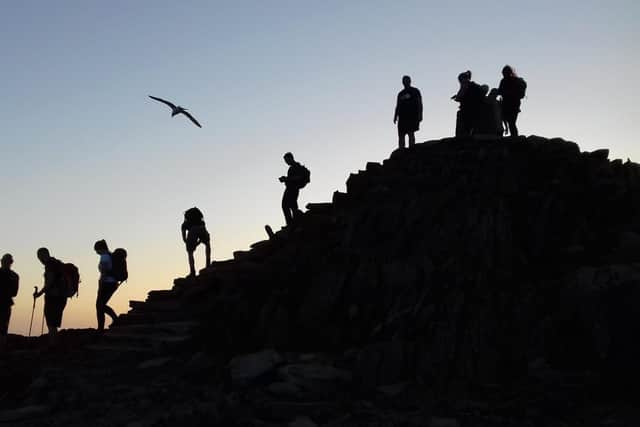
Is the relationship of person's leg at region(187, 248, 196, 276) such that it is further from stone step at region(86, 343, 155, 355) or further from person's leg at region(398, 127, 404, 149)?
person's leg at region(398, 127, 404, 149)

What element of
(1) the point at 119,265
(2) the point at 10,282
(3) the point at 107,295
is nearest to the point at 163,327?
→ (3) the point at 107,295

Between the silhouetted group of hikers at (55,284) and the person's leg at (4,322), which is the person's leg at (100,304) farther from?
the person's leg at (4,322)

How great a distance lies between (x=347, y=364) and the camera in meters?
11.7

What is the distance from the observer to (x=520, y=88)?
17188 millimetres

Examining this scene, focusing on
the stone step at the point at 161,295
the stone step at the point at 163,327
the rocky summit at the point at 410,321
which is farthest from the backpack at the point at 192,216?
the stone step at the point at 163,327

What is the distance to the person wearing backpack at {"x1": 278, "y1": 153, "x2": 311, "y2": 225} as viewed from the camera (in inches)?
699

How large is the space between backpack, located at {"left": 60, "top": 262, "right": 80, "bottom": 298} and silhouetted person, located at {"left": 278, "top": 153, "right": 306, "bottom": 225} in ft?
19.3

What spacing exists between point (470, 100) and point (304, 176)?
5051mm

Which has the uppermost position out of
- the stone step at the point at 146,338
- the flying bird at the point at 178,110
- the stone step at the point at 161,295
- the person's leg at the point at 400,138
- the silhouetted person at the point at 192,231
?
the flying bird at the point at 178,110

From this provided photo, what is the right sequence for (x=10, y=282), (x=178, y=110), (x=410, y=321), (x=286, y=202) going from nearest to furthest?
(x=410, y=321) < (x=10, y=282) < (x=286, y=202) < (x=178, y=110)

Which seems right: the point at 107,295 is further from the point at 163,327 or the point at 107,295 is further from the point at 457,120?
the point at 457,120

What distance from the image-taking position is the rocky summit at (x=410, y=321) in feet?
33.0

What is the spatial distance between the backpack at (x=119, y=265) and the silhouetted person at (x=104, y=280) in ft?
0.56

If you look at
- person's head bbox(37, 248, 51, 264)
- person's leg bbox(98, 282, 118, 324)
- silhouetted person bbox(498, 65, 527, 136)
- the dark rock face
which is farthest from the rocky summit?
person's head bbox(37, 248, 51, 264)
